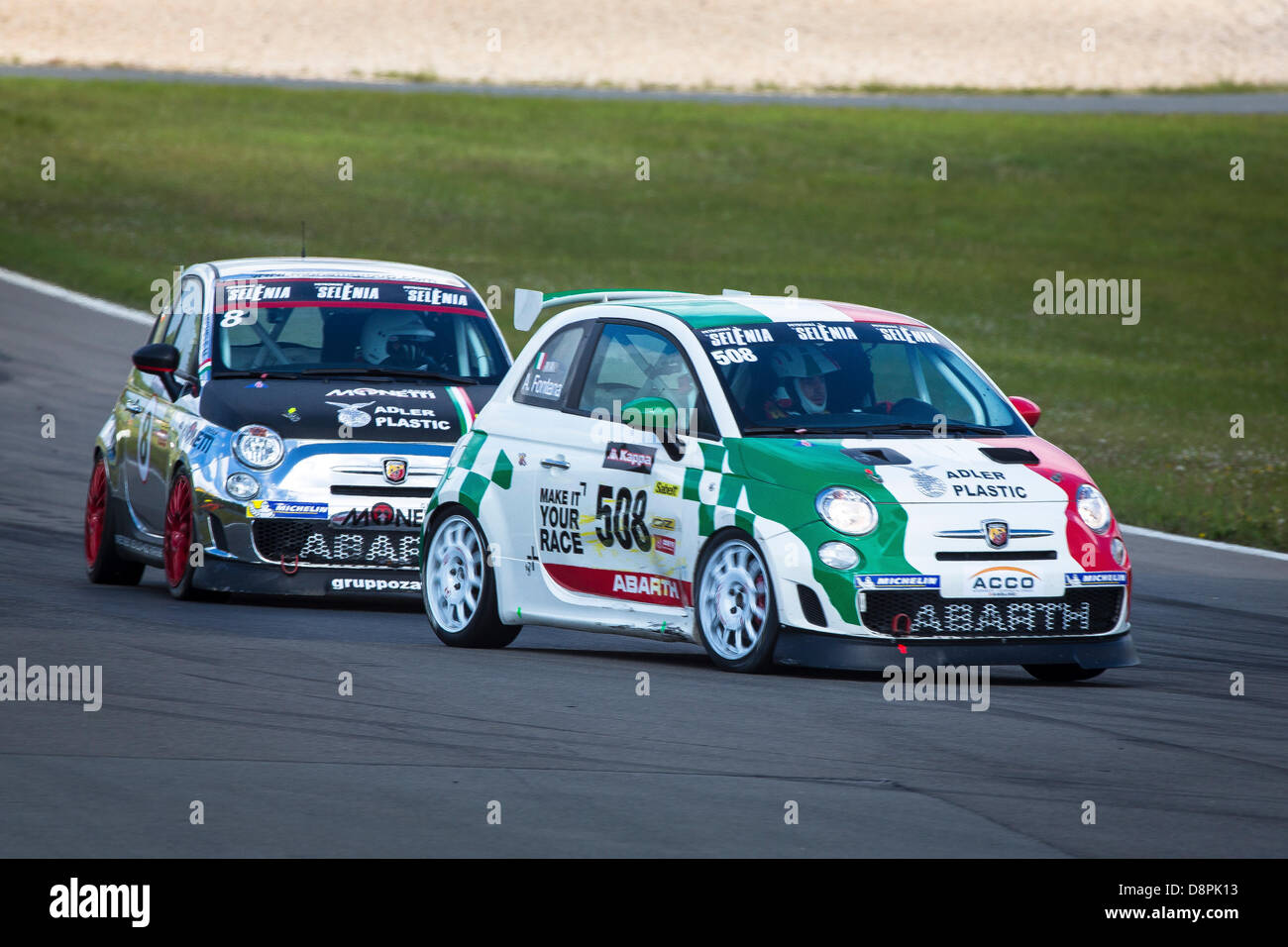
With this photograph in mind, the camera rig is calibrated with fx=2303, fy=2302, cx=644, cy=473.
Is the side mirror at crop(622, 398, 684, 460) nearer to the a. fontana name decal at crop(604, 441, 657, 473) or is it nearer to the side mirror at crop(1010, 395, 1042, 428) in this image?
the a. fontana name decal at crop(604, 441, 657, 473)

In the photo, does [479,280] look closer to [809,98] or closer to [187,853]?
[809,98]

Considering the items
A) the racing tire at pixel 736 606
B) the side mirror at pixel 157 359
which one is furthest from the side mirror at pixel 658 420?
the side mirror at pixel 157 359

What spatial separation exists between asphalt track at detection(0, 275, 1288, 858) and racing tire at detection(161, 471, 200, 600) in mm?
468

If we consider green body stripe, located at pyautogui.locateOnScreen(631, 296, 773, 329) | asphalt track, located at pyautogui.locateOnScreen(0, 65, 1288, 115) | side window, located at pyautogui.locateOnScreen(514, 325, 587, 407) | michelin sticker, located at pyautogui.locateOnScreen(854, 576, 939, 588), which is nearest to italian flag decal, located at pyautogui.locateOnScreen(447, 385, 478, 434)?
side window, located at pyautogui.locateOnScreen(514, 325, 587, 407)

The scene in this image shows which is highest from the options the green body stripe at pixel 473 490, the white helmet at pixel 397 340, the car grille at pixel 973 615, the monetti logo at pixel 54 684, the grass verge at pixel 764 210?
the grass verge at pixel 764 210

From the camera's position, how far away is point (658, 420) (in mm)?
10414

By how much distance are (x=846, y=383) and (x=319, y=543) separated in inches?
136

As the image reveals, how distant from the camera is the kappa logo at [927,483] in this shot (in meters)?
9.62

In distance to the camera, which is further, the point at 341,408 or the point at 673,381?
the point at 341,408

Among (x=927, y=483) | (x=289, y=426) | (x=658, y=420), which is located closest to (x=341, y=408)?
(x=289, y=426)

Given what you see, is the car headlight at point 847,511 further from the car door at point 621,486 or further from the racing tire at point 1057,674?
the racing tire at point 1057,674

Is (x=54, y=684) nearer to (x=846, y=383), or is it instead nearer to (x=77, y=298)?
(x=846, y=383)

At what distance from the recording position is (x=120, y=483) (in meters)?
13.9
